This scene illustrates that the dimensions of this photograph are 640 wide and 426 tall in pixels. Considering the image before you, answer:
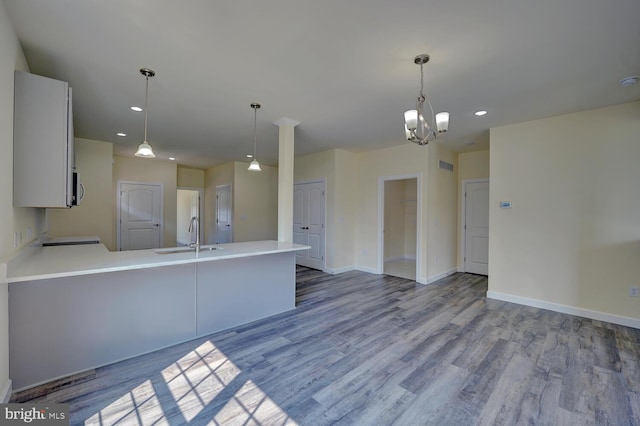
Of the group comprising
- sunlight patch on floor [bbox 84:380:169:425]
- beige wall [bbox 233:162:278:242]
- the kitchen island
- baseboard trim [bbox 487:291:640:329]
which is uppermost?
beige wall [bbox 233:162:278:242]

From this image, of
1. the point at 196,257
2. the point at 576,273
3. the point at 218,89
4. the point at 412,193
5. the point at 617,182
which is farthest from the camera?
the point at 412,193

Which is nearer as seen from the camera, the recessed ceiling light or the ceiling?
the ceiling

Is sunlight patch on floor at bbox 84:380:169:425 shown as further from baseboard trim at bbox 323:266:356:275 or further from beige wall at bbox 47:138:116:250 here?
beige wall at bbox 47:138:116:250

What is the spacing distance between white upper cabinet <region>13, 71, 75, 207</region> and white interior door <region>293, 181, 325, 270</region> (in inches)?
171

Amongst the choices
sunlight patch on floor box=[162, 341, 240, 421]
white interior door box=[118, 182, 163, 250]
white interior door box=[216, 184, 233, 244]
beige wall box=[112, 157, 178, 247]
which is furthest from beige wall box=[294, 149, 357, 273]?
white interior door box=[118, 182, 163, 250]

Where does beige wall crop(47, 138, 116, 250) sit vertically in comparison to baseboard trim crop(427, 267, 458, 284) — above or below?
above

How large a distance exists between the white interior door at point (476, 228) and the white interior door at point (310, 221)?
3140 mm

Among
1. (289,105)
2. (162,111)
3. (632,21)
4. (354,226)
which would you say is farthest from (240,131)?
(632,21)

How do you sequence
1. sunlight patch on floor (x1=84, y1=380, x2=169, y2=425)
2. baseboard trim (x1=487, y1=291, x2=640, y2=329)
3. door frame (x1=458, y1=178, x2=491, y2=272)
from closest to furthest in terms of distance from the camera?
sunlight patch on floor (x1=84, y1=380, x2=169, y2=425) < baseboard trim (x1=487, y1=291, x2=640, y2=329) < door frame (x1=458, y1=178, x2=491, y2=272)

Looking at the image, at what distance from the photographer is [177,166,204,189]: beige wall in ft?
27.1

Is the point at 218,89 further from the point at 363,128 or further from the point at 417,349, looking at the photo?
the point at 417,349

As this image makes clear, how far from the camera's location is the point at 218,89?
3029mm

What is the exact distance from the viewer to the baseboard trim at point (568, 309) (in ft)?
10.7

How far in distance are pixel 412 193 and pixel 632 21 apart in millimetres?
5764
